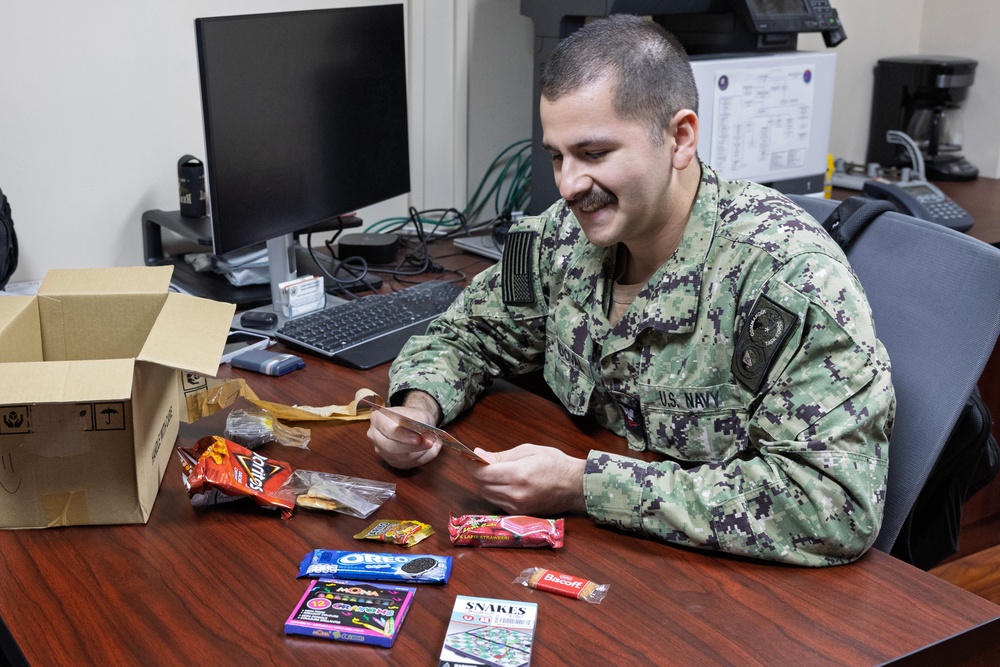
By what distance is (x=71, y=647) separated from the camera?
2.97 feet

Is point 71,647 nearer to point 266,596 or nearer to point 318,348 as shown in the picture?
point 266,596

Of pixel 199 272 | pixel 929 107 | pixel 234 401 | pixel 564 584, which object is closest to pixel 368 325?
pixel 234 401

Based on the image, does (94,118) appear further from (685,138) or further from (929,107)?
(929,107)

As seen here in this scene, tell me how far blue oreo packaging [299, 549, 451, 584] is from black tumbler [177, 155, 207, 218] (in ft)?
3.70

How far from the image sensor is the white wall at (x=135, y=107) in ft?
6.22

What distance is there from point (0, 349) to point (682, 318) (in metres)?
0.85

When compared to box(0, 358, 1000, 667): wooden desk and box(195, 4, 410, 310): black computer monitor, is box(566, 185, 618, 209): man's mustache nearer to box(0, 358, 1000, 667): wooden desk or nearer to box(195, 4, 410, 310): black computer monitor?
box(0, 358, 1000, 667): wooden desk

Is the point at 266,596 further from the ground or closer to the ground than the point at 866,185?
closer to the ground

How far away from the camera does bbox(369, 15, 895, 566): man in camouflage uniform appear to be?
41.6 inches

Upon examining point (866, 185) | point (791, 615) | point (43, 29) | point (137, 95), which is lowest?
point (791, 615)

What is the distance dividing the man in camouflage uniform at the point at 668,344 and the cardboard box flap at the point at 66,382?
0.34m

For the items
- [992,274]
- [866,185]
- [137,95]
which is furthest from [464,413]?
[866,185]

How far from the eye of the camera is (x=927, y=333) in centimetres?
122

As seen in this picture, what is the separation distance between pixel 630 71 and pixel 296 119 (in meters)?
0.74
